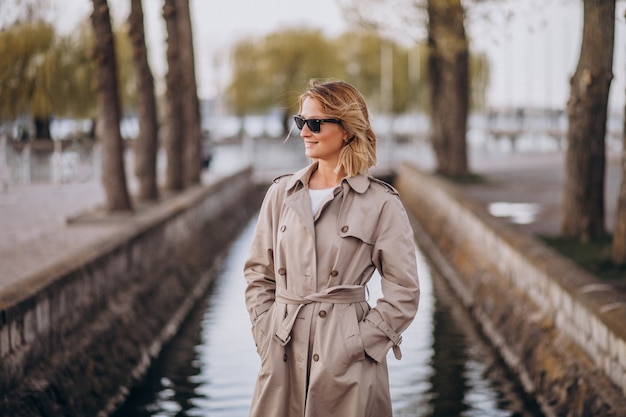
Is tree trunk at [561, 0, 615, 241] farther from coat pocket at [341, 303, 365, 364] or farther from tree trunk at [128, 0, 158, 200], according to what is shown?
coat pocket at [341, 303, 365, 364]

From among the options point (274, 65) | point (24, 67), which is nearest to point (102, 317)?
point (24, 67)

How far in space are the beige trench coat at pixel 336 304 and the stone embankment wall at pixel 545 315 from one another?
3.27 metres

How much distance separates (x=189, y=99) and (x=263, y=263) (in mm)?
21462

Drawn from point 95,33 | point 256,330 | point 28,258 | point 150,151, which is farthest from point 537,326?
point 150,151

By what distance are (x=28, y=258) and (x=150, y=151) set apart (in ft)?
23.6

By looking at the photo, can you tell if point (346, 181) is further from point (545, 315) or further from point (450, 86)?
point (450, 86)

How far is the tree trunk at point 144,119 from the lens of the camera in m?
19.7

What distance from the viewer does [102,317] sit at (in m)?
11.3

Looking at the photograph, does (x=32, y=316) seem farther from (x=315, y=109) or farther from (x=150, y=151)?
(x=150, y=151)

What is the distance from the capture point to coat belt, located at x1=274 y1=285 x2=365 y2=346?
198 inches

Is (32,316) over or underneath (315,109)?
underneath

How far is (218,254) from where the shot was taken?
832 inches

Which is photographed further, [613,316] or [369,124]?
[613,316]

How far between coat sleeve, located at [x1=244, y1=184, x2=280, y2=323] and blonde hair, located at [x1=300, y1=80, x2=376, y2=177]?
32cm
